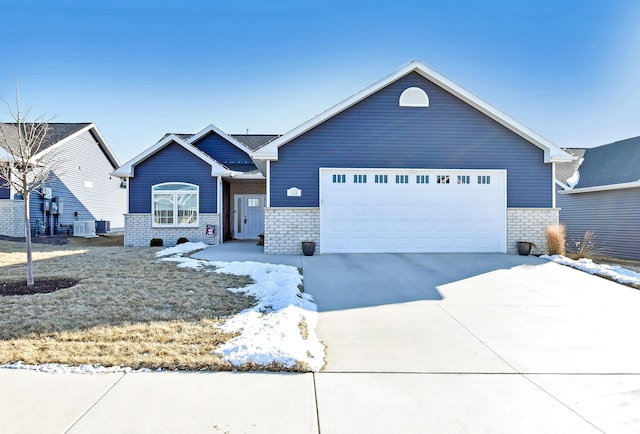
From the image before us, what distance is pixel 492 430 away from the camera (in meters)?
2.67

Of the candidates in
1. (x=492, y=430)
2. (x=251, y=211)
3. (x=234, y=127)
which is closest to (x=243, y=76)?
(x=251, y=211)

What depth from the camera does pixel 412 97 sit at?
38.9 feet

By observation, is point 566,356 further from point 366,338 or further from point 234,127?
point 234,127

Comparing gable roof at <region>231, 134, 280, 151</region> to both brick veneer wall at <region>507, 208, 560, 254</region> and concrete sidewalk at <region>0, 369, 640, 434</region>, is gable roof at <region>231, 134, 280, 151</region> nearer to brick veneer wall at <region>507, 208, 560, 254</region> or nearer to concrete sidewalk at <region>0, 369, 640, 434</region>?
brick veneer wall at <region>507, 208, 560, 254</region>

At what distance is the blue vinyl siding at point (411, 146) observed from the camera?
1173 centimetres

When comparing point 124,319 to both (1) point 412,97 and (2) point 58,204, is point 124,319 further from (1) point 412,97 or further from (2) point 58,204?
(2) point 58,204

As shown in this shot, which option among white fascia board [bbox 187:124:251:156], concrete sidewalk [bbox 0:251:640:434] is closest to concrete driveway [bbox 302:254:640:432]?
concrete sidewalk [bbox 0:251:640:434]

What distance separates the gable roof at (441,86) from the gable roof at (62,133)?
12.9 meters

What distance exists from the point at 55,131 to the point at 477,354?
24868mm

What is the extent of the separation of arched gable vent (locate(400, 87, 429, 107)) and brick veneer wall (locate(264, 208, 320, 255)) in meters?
4.59

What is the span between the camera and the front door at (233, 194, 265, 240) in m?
18.8

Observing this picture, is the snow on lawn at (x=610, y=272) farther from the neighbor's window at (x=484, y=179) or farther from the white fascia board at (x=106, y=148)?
the white fascia board at (x=106, y=148)

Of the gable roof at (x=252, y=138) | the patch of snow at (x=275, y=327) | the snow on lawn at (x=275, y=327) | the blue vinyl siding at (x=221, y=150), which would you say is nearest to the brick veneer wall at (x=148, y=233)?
the blue vinyl siding at (x=221, y=150)

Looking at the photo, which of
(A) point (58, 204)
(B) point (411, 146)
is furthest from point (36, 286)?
(A) point (58, 204)
